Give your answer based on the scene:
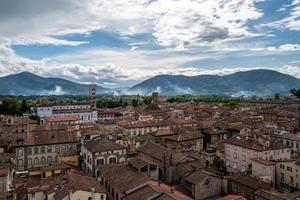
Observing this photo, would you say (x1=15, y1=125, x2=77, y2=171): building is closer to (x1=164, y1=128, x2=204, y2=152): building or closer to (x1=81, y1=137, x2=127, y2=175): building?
(x1=81, y1=137, x2=127, y2=175): building

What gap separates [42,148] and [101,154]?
14108 millimetres

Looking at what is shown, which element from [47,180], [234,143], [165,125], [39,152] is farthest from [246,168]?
[165,125]

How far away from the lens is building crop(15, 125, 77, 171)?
191 feet

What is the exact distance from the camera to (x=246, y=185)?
4216cm

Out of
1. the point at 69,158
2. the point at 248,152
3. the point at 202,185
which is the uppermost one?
the point at 248,152

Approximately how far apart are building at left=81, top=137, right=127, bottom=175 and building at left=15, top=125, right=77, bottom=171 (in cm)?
777

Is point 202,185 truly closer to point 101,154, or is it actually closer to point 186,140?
point 101,154

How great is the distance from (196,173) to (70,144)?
29064 millimetres

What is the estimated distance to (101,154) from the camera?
5231 cm

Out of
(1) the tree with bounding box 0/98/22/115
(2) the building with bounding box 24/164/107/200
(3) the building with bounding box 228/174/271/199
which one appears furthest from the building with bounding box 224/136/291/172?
(1) the tree with bounding box 0/98/22/115

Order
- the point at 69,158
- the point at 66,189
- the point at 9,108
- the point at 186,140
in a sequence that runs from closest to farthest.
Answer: the point at 66,189, the point at 69,158, the point at 186,140, the point at 9,108

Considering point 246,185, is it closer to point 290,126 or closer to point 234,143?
point 234,143

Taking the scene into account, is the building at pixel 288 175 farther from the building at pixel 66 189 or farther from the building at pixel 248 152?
the building at pixel 66 189

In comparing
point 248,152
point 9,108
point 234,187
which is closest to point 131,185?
point 234,187
